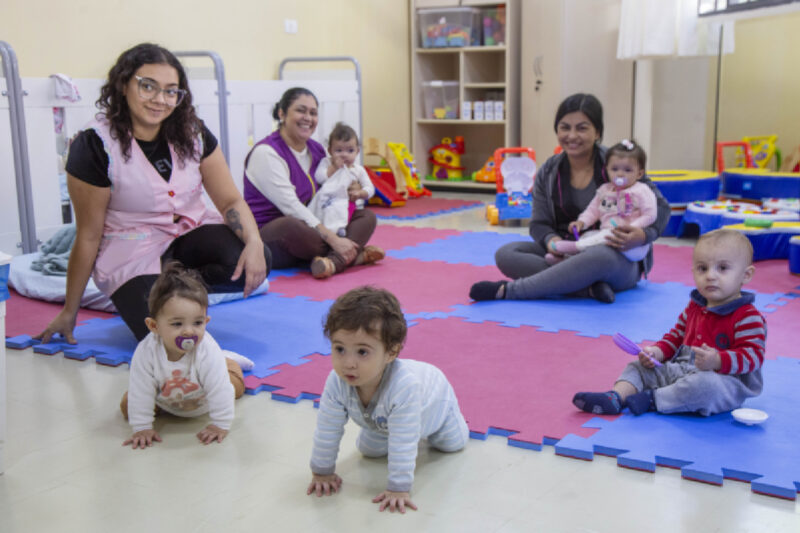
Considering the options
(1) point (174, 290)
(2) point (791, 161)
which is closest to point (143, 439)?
(1) point (174, 290)

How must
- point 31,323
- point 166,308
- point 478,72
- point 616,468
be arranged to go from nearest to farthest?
point 616,468, point 166,308, point 31,323, point 478,72

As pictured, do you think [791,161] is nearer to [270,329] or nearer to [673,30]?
[673,30]

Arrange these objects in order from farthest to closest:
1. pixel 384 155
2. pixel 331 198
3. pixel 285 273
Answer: pixel 384 155, pixel 331 198, pixel 285 273

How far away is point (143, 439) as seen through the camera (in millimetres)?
1927

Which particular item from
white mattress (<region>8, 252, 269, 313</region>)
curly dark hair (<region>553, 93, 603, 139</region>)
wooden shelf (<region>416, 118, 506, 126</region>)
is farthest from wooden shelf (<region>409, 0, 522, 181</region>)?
white mattress (<region>8, 252, 269, 313</region>)

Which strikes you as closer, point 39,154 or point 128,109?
point 128,109

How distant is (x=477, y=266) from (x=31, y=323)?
6.36 feet

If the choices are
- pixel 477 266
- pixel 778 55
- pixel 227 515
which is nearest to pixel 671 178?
pixel 477 266

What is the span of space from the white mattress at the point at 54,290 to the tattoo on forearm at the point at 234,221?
45 centimetres

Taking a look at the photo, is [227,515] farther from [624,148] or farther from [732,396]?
[624,148]

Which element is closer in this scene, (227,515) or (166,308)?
(227,515)

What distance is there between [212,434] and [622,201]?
76.4 inches

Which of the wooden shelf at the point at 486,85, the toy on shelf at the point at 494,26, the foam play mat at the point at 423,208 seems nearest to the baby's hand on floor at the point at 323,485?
the foam play mat at the point at 423,208

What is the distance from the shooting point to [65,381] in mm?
2395
